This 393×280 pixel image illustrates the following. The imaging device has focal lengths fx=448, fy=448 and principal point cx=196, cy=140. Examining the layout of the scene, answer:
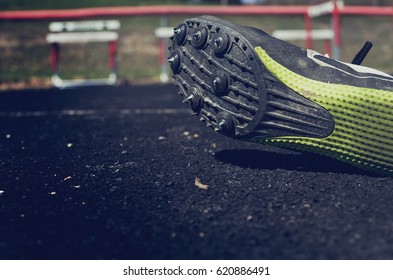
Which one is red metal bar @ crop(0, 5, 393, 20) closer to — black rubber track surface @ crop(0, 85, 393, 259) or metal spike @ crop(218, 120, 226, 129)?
black rubber track surface @ crop(0, 85, 393, 259)

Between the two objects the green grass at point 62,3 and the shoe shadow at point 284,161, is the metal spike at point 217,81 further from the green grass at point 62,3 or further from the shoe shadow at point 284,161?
the green grass at point 62,3

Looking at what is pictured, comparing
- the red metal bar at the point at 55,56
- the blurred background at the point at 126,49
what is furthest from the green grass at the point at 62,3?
the red metal bar at the point at 55,56

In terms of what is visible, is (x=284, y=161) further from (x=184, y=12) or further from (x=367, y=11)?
(x=367, y=11)

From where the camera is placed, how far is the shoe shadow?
1.94 meters

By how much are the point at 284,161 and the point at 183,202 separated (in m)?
0.69

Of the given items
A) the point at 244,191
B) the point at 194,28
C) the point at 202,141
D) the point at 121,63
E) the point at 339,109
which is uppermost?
the point at 194,28

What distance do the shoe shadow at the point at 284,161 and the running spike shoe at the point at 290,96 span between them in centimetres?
16

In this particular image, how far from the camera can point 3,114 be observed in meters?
4.22

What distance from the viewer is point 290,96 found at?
5.76 ft

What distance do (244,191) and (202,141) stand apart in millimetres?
1025

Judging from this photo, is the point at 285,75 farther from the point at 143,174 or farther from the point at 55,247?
the point at 55,247

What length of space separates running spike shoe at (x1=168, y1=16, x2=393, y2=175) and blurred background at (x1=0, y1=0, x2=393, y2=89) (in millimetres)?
6094

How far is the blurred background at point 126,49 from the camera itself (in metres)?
8.55

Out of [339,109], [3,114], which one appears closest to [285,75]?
[339,109]
